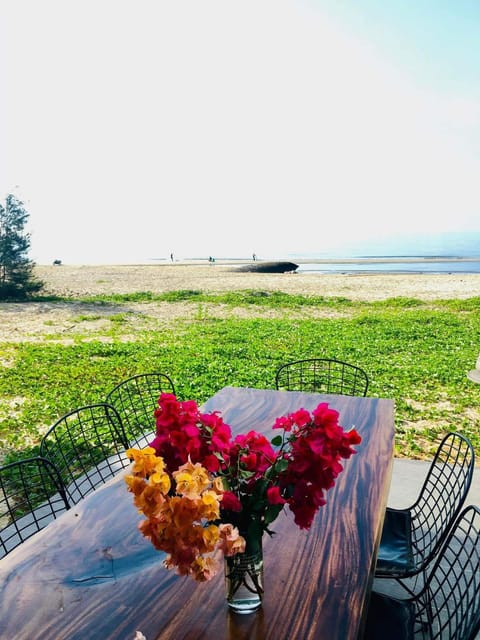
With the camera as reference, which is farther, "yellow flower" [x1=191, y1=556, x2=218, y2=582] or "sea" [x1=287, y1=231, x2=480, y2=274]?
"sea" [x1=287, y1=231, x2=480, y2=274]

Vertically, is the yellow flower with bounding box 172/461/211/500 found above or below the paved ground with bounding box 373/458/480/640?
above

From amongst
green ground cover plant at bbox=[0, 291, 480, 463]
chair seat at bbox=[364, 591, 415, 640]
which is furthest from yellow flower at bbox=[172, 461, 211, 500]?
green ground cover plant at bbox=[0, 291, 480, 463]

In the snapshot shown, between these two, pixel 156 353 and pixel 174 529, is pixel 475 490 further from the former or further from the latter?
pixel 156 353

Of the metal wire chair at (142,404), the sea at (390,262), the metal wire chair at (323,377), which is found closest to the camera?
the metal wire chair at (142,404)

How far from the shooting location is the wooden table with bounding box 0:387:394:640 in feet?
4.91

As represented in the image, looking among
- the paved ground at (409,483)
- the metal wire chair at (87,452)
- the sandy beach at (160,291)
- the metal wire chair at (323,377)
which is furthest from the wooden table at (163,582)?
the sandy beach at (160,291)

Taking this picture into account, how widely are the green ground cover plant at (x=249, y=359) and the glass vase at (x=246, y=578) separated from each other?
136 inches

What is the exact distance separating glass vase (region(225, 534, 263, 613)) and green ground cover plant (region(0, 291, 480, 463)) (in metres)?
3.45

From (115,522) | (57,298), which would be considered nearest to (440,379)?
(115,522)

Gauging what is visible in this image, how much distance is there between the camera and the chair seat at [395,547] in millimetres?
2367

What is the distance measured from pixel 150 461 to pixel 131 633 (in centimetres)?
54

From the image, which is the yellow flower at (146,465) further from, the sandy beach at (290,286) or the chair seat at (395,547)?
the sandy beach at (290,286)

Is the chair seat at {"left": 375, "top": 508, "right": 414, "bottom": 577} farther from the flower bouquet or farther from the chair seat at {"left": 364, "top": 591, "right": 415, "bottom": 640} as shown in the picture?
the flower bouquet

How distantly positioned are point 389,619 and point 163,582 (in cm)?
94
